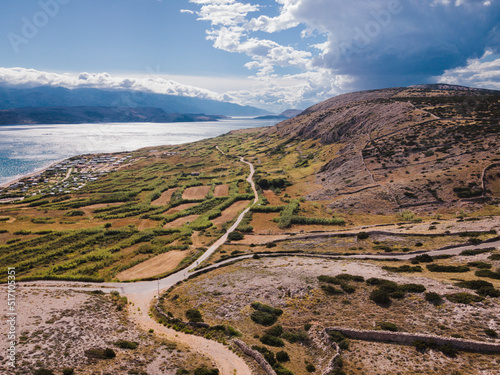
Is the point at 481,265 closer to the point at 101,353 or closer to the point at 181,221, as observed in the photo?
the point at 101,353

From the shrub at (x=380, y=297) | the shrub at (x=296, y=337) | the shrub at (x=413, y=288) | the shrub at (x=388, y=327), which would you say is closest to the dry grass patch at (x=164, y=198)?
the shrub at (x=296, y=337)

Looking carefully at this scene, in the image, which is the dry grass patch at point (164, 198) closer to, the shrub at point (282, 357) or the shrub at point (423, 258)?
the shrub at point (423, 258)

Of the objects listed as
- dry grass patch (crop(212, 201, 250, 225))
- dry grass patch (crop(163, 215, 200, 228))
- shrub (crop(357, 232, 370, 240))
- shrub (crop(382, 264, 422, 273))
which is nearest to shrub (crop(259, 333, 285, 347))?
shrub (crop(382, 264, 422, 273))

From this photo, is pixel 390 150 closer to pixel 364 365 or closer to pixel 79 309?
pixel 364 365

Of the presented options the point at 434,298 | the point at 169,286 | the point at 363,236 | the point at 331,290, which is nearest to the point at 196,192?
the point at 169,286

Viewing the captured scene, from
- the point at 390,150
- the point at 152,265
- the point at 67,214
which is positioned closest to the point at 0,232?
the point at 67,214

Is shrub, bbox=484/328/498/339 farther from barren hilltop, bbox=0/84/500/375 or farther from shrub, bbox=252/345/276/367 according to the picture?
shrub, bbox=252/345/276/367
